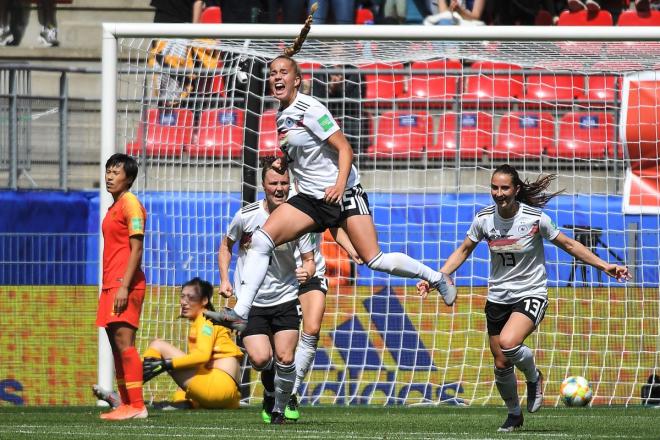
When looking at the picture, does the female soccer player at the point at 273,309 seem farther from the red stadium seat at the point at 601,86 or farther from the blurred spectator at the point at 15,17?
the blurred spectator at the point at 15,17

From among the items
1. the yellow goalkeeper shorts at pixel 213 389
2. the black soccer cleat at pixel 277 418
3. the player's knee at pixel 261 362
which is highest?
the player's knee at pixel 261 362

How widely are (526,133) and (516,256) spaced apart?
5.13 meters

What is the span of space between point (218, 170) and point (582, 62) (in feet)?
12.3

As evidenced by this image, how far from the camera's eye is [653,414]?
10.4 m

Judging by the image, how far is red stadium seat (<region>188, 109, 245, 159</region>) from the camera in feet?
42.3

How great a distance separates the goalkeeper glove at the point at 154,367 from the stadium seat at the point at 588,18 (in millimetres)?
7833

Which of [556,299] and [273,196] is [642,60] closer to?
[556,299]

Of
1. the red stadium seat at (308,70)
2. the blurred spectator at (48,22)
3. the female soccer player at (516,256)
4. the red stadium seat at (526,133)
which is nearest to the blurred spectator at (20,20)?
the blurred spectator at (48,22)

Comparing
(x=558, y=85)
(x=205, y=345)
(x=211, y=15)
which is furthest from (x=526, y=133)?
(x=205, y=345)

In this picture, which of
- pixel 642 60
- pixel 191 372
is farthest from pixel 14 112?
pixel 642 60

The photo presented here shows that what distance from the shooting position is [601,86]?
582 inches

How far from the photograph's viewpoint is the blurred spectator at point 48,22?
18156 millimetres

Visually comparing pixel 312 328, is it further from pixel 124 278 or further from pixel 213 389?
pixel 213 389

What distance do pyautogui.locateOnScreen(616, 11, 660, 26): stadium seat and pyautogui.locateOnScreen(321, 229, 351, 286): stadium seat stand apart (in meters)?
5.32
